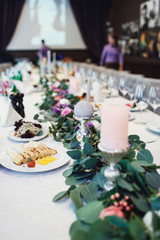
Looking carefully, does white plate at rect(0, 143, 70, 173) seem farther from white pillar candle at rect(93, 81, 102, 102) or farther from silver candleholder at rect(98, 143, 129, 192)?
white pillar candle at rect(93, 81, 102, 102)

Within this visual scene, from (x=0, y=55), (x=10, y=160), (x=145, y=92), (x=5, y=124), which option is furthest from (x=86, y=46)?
(x=10, y=160)

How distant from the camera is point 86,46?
1002 cm

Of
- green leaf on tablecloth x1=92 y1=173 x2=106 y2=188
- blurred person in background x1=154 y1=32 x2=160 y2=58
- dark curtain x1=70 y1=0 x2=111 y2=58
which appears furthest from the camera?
dark curtain x1=70 y1=0 x2=111 y2=58

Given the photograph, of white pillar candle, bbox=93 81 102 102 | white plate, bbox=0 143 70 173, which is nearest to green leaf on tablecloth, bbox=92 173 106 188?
white plate, bbox=0 143 70 173

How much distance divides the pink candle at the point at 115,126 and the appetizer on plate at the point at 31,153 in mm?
433

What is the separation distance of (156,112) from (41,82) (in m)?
1.92

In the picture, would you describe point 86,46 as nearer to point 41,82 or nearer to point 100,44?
point 100,44

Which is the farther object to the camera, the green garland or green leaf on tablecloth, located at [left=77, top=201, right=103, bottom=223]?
green leaf on tablecloth, located at [left=77, top=201, right=103, bottom=223]

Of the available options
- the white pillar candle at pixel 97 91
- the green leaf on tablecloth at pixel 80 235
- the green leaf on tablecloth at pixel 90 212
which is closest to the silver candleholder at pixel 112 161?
the green leaf on tablecloth at pixel 90 212

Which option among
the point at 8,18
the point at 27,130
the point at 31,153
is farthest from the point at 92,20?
the point at 31,153

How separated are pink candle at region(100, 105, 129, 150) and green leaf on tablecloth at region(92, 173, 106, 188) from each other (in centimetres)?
18

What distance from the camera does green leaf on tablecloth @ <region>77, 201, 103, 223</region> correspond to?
667mm

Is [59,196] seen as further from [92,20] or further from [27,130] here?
[92,20]

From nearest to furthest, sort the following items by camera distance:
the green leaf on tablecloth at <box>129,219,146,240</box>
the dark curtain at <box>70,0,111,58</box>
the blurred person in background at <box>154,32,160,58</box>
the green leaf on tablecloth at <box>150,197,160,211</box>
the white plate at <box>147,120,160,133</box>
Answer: the green leaf on tablecloth at <box>129,219,146,240</box> → the green leaf on tablecloth at <box>150,197,160,211</box> → the white plate at <box>147,120,160,133</box> → the blurred person in background at <box>154,32,160,58</box> → the dark curtain at <box>70,0,111,58</box>
